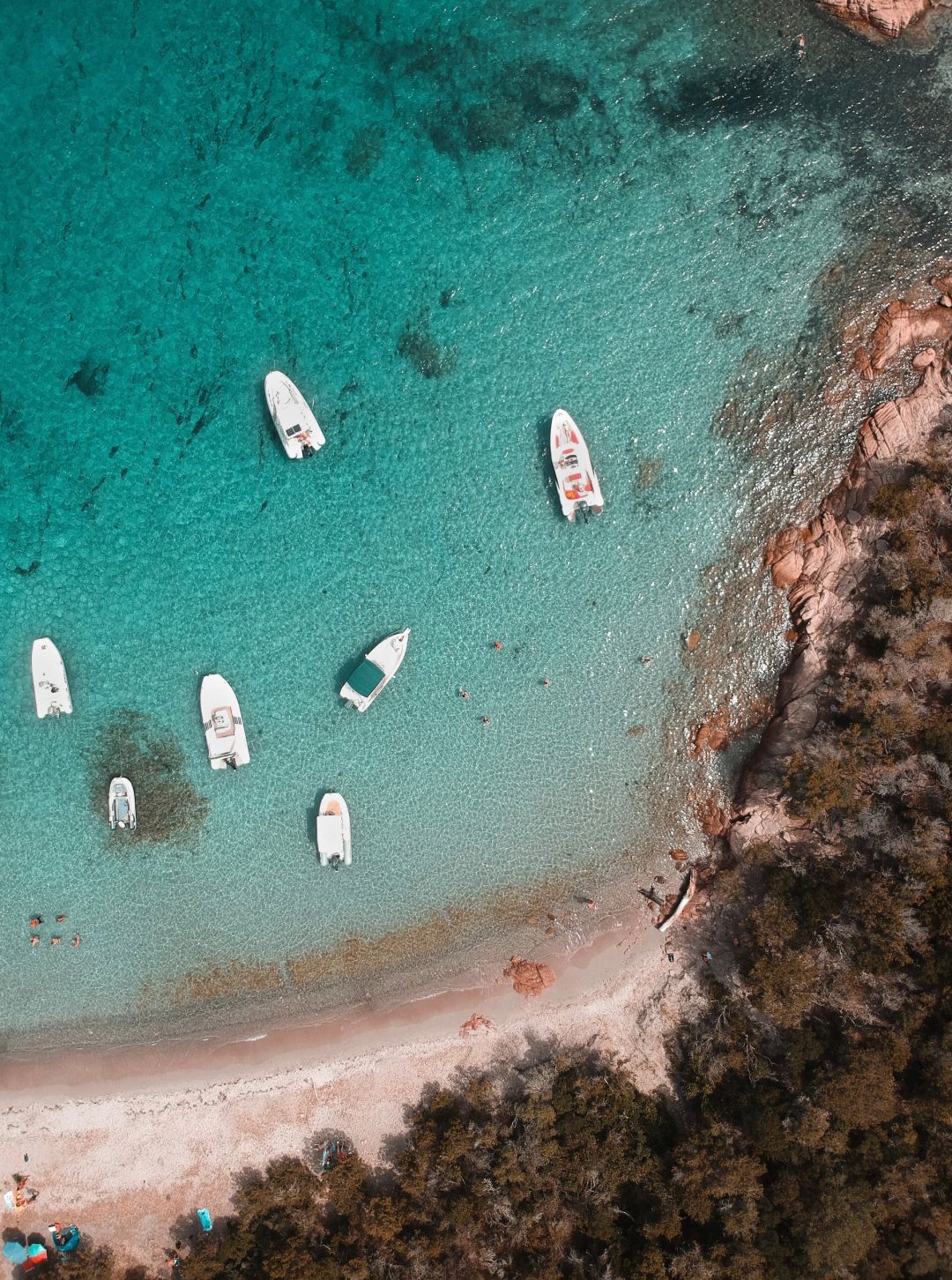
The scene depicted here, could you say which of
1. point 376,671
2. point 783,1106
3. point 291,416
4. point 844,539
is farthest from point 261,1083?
point 844,539

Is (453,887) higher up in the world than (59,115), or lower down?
lower down

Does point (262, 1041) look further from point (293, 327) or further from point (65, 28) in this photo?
point (65, 28)

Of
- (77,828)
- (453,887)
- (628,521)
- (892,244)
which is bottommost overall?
(453,887)

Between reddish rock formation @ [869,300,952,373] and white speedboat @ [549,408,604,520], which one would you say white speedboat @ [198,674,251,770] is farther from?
reddish rock formation @ [869,300,952,373]

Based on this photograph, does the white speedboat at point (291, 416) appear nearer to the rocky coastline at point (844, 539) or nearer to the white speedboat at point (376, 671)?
the white speedboat at point (376, 671)

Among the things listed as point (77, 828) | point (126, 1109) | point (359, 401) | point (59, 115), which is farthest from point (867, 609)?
point (59, 115)

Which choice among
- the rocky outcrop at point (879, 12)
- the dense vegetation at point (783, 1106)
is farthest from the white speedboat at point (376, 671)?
the rocky outcrop at point (879, 12)

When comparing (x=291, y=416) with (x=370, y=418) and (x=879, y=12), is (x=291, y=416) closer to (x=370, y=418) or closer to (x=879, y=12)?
(x=370, y=418)
